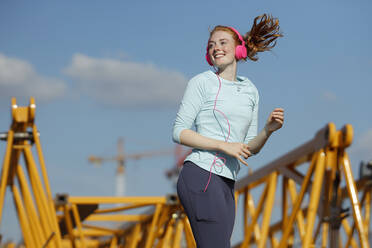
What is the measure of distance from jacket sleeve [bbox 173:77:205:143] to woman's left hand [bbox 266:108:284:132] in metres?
0.36

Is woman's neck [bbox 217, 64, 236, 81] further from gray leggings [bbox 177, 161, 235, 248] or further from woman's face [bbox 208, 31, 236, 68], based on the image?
gray leggings [bbox 177, 161, 235, 248]

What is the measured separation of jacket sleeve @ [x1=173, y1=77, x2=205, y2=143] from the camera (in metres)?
3.41

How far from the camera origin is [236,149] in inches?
127

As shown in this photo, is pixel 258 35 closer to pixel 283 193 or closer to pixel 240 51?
pixel 240 51

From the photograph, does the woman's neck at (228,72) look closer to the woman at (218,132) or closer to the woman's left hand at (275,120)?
the woman at (218,132)

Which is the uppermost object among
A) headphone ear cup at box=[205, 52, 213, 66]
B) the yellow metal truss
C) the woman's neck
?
headphone ear cup at box=[205, 52, 213, 66]

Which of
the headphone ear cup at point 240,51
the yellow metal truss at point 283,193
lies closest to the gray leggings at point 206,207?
the headphone ear cup at point 240,51

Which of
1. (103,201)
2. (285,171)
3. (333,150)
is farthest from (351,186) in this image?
(103,201)

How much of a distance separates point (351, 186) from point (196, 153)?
624 cm

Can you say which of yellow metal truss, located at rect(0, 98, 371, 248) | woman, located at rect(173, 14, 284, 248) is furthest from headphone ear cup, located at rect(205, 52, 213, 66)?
yellow metal truss, located at rect(0, 98, 371, 248)

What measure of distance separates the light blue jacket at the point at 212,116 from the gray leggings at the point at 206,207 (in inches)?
2.3

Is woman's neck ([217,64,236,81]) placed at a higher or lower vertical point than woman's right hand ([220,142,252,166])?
higher

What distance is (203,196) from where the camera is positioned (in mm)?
3314

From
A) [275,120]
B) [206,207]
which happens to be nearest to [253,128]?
[275,120]
